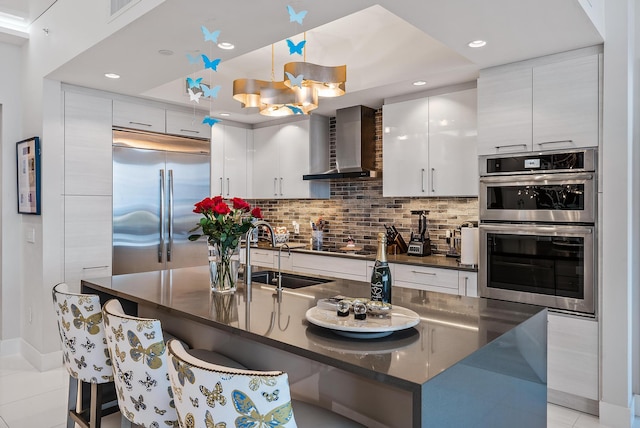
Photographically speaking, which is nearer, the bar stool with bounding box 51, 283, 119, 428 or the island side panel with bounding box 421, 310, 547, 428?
the island side panel with bounding box 421, 310, 547, 428

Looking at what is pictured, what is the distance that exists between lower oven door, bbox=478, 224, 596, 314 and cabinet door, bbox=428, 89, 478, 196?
1.93ft

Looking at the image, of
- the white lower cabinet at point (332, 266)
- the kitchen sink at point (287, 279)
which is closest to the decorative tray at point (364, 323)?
the kitchen sink at point (287, 279)

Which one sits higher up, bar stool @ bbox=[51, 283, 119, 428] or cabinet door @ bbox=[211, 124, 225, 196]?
cabinet door @ bbox=[211, 124, 225, 196]

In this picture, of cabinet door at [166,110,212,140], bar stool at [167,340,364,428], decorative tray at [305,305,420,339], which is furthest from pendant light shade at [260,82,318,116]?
cabinet door at [166,110,212,140]

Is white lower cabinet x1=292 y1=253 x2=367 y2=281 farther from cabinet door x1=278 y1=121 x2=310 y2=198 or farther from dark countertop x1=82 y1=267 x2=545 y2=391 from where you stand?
dark countertop x1=82 y1=267 x2=545 y2=391

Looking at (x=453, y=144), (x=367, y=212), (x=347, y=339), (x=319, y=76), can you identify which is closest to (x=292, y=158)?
(x=367, y=212)

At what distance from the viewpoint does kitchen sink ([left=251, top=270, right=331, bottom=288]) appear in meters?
2.69

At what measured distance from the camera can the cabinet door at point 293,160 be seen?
508cm

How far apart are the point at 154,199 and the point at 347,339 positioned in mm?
3433

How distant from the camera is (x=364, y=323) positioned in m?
1.52

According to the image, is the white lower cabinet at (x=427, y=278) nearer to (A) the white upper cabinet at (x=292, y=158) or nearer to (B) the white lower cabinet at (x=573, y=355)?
(B) the white lower cabinet at (x=573, y=355)

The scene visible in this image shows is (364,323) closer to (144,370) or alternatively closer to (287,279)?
(144,370)

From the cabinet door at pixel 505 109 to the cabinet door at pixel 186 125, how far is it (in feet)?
9.04

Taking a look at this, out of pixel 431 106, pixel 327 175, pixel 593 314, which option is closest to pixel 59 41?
pixel 327 175
